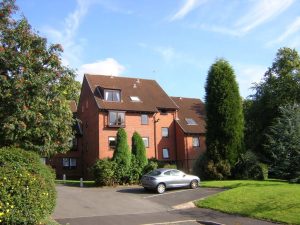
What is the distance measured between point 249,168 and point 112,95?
18901 mm

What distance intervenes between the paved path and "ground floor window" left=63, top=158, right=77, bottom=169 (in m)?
20.2

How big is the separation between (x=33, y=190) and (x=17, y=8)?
10.3 meters

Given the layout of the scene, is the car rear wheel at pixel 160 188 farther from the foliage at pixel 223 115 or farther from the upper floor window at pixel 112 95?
the upper floor window at pixel 112 95

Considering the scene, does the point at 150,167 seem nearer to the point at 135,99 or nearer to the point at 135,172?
the point at 135,172

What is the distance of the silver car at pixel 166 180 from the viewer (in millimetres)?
27269

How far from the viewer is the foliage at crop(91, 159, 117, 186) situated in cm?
3200

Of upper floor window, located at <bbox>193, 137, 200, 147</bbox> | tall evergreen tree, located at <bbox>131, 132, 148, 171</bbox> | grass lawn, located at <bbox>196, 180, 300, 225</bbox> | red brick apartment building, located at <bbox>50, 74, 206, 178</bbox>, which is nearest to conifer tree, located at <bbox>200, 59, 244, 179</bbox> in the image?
tall evergreen tree, located at <bbox>131, 132, 148, 171</bbox>

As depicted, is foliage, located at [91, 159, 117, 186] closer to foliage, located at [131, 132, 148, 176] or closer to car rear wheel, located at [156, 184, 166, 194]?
foliage, located at [131, 132, 148, 176]

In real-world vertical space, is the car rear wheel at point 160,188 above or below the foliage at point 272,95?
below

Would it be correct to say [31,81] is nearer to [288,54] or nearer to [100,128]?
[100,128]

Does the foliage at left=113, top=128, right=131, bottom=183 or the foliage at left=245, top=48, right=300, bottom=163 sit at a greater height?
the foliage at left=245, top=48, right=300, bottom=163

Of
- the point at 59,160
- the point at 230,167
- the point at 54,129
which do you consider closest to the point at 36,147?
the point at 54,129

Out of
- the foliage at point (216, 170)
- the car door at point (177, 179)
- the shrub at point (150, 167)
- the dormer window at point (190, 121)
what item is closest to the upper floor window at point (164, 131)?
the dormer window at point (190, 121)

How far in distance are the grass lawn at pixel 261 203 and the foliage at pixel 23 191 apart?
884 centimetres
